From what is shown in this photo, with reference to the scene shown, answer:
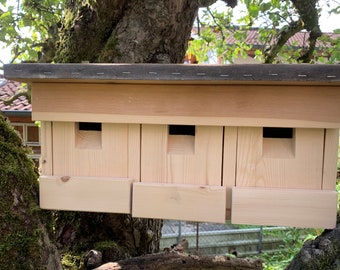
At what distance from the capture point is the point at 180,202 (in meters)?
0.89

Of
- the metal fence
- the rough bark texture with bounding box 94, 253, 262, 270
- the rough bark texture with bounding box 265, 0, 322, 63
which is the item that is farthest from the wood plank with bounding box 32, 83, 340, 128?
the metal fence

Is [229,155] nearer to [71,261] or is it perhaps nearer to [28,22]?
[71,261]

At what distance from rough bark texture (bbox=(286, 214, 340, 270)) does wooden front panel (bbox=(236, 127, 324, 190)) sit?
0.86ft

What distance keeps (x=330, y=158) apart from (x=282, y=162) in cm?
13

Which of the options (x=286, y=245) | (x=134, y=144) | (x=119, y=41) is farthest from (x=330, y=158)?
(x=286, y=245)

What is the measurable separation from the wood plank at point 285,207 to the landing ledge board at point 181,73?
31cm

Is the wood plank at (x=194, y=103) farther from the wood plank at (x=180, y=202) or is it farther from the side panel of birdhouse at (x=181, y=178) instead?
the wood plank at (x=180, y=202)

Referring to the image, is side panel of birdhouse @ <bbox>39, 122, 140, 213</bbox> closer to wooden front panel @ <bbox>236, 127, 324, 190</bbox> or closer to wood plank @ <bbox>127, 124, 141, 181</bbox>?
wood plank @ <bbox>127, 124, 141, 181</bbox>

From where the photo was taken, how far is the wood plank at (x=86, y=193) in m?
0.91

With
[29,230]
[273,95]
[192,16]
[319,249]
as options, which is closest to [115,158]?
[29,230]

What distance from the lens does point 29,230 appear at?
86 cm

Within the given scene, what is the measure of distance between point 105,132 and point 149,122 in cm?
14

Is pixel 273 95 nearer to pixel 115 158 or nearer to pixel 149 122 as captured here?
pixel 149 122

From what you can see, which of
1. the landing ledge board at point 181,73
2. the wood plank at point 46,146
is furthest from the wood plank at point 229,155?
the wood plank at point 46,146
